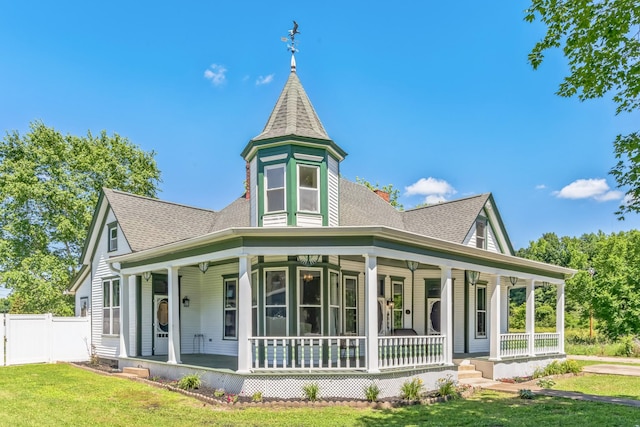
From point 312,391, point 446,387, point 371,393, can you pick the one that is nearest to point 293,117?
point 312,391

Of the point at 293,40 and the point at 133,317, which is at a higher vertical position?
the point at 293,40

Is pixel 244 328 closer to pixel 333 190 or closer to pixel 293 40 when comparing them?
pixel 333 190

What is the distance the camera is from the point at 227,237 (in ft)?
35.7

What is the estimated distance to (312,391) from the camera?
10.1m

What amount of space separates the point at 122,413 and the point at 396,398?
5.46 meters

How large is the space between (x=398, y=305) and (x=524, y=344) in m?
4.15

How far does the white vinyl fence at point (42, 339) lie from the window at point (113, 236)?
3245mm

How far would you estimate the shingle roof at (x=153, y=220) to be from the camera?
1698cm

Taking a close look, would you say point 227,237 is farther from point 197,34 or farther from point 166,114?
point 166,114

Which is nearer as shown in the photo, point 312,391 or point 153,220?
point 312,391

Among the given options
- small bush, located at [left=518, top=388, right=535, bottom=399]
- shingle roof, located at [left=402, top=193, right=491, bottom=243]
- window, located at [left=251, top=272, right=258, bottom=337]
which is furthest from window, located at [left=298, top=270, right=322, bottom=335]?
shingle roof, located at [left=402, top=193, right=491, bottom=243]

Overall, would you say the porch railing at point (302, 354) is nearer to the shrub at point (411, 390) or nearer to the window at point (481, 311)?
the shrub at point (411, 390)

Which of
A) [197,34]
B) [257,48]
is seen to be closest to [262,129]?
[257,48]

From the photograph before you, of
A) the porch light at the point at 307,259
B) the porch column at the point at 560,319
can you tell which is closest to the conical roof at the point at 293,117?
the porch light at the point at 307,259
